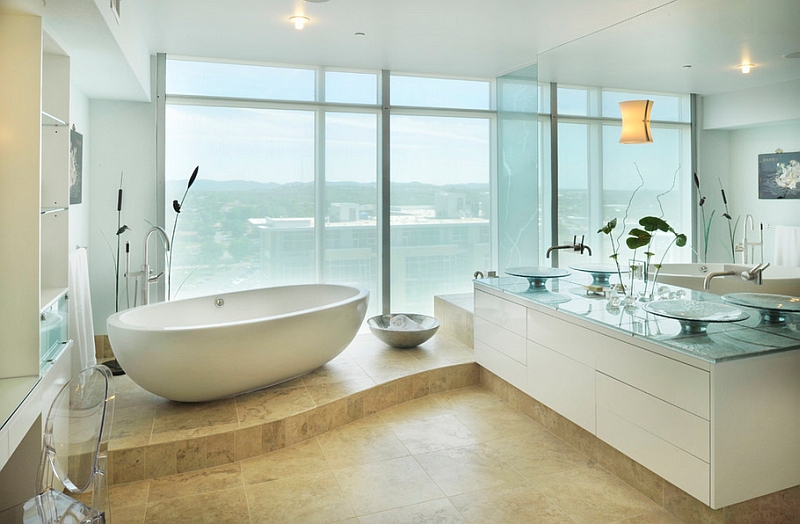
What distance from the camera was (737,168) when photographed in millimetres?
2549

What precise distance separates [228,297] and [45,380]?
5.71 feet

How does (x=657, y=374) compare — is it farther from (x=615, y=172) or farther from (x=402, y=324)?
(x=402, y=324)

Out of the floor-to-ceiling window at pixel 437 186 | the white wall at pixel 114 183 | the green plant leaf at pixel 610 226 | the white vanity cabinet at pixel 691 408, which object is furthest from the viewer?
the floor-to-ceiling window at pixel 437 186

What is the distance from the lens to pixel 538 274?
360 cm

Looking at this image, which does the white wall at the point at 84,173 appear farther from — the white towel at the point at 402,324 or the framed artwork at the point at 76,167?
the white towel at the point at 402,324

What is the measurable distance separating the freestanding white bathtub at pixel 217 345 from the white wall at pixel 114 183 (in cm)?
95

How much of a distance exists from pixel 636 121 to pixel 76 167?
349 centimetres

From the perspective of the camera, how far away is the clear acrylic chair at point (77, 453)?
1.66 metres

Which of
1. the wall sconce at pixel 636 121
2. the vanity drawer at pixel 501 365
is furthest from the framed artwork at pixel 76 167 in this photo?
the wall sconce at pixel 636 121

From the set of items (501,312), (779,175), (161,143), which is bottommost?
(501,312)

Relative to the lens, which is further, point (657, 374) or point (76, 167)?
point (76, 167)

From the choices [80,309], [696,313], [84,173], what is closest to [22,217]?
[80,309]

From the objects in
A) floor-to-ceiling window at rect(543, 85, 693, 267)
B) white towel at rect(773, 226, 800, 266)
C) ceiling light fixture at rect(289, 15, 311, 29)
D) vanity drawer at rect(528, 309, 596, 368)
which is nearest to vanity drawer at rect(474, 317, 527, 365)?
vanity drawer at rect(528, 309, 596, 368)

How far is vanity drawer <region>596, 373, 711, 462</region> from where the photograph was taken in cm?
208
